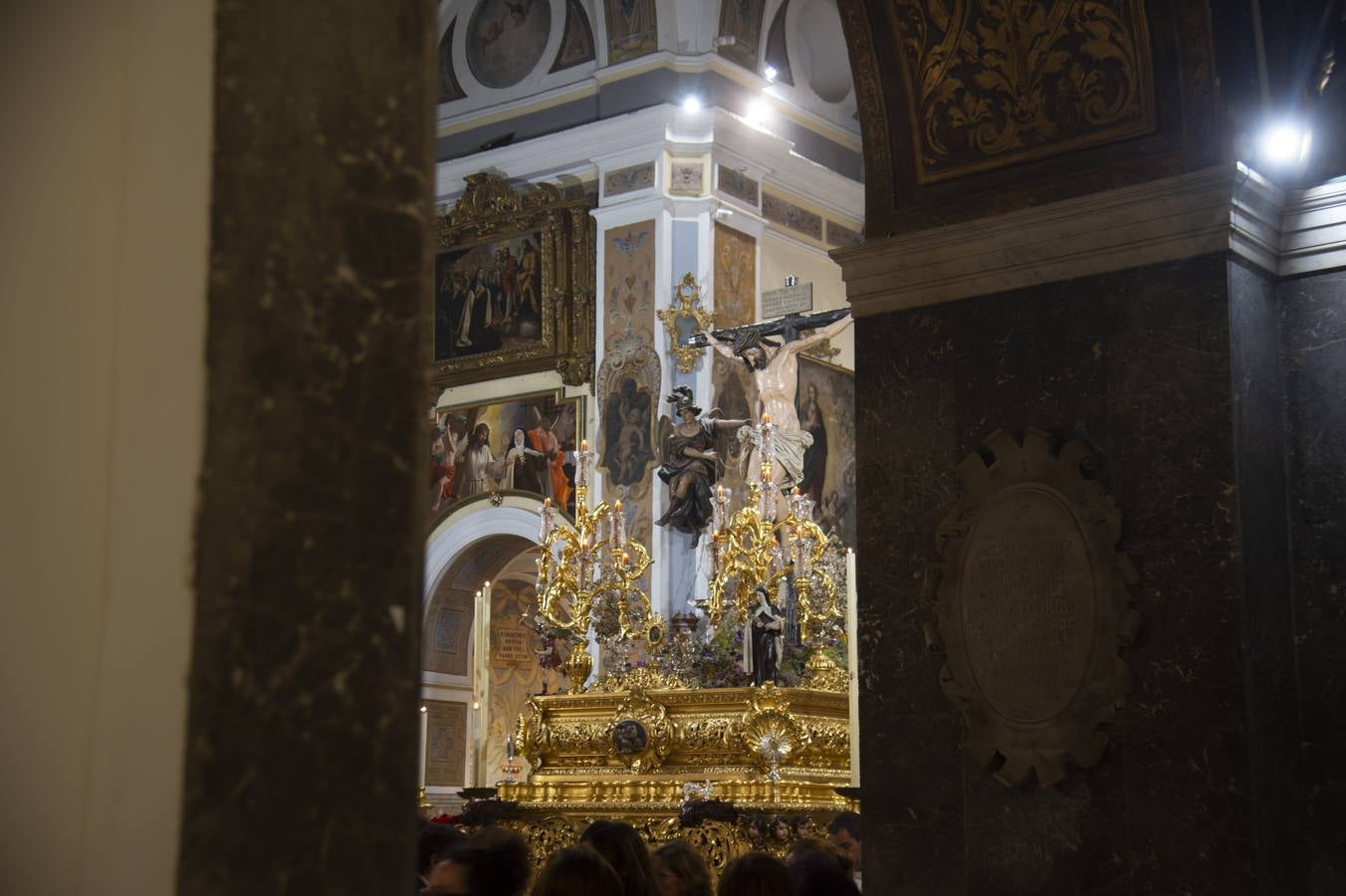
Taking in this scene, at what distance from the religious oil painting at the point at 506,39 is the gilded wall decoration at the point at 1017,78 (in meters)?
13.3

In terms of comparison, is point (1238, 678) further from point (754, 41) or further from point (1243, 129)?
point (754, 41)

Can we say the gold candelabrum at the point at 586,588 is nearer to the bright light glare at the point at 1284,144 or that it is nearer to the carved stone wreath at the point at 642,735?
the carved stone wreath at the point at 642,735

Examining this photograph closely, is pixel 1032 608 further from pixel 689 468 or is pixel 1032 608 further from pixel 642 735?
pixel 689 468

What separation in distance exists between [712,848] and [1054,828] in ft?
21.3

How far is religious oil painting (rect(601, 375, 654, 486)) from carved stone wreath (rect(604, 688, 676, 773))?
11.7 ft

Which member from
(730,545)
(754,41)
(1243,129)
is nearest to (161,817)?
(1243,129)

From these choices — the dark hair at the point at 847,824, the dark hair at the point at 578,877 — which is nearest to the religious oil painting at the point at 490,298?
the dark hair at the point at 847,824

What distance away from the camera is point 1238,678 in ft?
16.7

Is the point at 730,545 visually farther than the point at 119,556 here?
Yes

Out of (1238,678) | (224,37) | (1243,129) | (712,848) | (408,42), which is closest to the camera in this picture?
(224,37)

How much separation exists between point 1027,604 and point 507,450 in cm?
1310

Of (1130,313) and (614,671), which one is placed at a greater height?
(1130,313)

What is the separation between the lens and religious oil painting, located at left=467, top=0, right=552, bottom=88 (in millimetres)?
18812

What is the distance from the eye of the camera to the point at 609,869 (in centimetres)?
362
